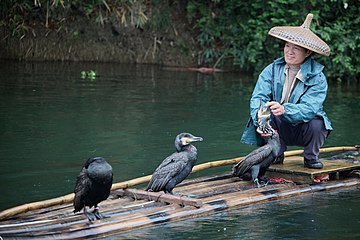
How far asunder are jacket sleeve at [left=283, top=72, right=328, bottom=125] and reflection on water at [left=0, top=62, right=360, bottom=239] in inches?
24.3

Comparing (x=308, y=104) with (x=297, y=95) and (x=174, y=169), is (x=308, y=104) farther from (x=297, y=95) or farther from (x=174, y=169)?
(x=174, y=169)

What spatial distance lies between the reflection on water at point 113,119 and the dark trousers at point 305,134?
52 centimetres

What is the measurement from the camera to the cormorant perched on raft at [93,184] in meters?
4.28

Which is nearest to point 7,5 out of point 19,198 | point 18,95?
point 18,95

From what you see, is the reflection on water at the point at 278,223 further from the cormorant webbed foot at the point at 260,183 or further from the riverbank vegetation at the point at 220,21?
the riverbank vegetation at the point at 220,21

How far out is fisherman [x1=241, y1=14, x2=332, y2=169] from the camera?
550cm

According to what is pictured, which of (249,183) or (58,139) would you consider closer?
(249,183)

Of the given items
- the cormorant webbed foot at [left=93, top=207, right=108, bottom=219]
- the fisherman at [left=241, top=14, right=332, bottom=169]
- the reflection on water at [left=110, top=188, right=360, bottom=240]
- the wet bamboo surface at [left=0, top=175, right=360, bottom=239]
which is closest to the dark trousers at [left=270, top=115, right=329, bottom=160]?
the fisherman at [left=241, top=14, right=332, bottom=169]

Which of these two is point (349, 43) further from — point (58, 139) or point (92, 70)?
point (58, 139)

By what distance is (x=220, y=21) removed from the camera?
14.5m

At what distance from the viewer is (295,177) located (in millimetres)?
5652

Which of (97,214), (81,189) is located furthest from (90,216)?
(81,189)

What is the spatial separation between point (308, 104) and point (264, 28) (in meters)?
7.69

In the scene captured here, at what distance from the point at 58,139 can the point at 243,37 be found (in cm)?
678
